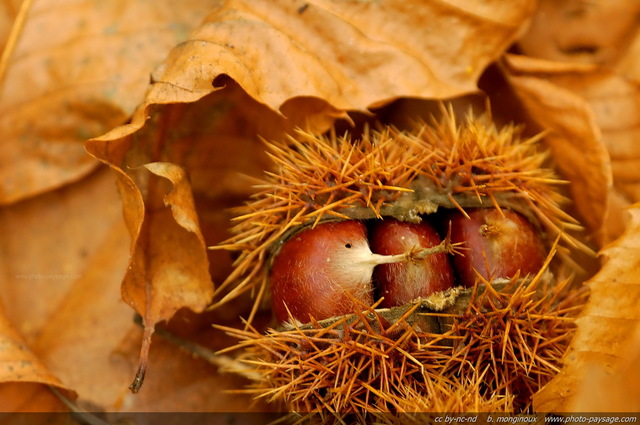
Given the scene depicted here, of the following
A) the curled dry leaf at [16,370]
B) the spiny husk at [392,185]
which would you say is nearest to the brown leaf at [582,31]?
the spiny husk at [392,185]

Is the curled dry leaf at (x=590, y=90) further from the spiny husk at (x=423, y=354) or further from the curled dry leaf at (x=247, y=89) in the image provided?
the spiny husk at (x=423, y=354)

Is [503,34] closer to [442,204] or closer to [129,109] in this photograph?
[442,204]

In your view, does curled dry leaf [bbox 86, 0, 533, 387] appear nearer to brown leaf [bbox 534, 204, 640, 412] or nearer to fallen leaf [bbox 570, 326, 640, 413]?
brown leaf [bbox 534, 204, 640, 412]

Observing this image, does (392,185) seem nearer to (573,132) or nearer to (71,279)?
(573,132)

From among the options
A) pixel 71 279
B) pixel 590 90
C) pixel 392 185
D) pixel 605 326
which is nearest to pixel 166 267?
pixel 71 279

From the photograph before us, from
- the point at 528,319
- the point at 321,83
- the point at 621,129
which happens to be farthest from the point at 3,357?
the point at 621,129
